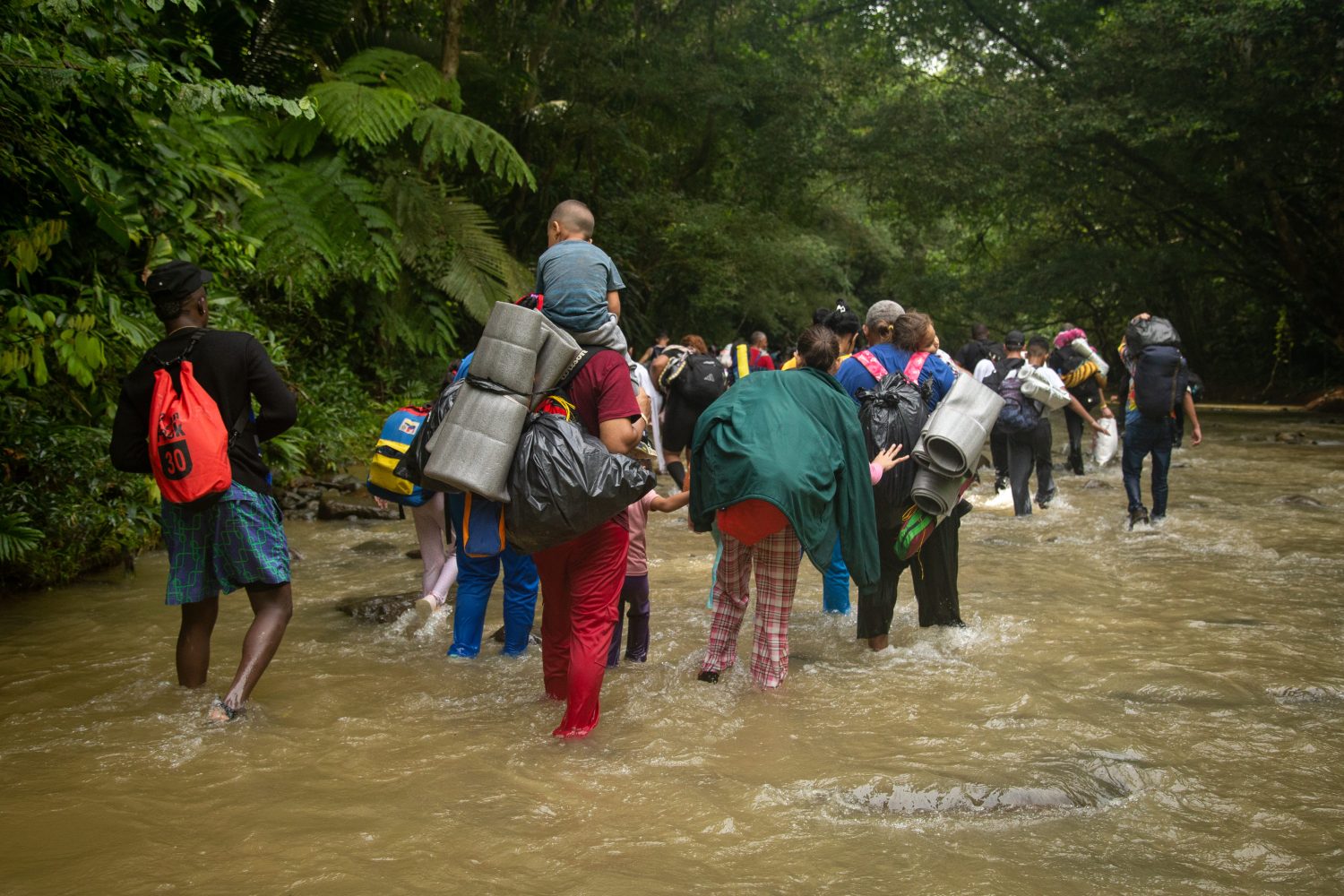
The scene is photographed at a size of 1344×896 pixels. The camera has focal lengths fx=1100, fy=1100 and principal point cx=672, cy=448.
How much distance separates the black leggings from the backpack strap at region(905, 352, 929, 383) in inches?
29.2

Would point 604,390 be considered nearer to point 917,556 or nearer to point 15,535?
point 917,556

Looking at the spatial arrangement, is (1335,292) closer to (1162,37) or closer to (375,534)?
(1162,37)

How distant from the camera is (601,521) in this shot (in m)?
4.10

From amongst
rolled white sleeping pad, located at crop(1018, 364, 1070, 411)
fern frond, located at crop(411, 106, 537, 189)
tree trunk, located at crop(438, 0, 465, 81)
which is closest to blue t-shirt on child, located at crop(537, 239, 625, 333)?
rolled white sleeping pad, located at crop(1018, 364, 1070, 411)

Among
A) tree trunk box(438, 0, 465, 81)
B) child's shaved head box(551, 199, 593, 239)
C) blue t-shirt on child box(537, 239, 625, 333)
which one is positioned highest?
tree trunk box(438, 0, 465, 81)

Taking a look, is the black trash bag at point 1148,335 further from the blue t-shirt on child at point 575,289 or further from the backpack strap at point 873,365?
the blue t-shirt on child at point 575,289

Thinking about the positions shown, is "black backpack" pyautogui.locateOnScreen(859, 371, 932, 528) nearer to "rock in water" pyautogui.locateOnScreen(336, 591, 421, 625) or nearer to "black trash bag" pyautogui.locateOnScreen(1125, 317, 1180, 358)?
"rock in water" pyautogui.locateOnScreen(336, 591, 421, 625)

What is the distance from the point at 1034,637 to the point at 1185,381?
4.55m

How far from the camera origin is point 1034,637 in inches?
243

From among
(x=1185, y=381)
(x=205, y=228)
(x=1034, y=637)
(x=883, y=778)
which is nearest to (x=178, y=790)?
(x=883, y=778)

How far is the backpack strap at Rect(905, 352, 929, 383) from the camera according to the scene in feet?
19.2

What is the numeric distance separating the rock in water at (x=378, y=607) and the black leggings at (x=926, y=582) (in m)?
2.75

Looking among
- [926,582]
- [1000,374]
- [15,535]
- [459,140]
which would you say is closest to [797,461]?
[926,582]

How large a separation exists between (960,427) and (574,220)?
6.87 feet
